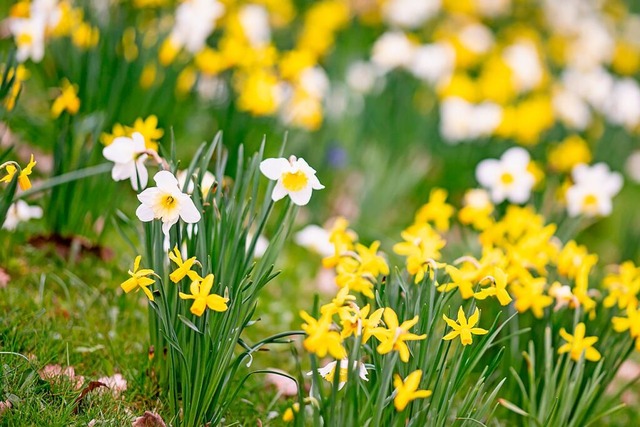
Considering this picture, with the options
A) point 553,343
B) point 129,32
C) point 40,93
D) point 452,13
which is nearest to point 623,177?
point 452,13

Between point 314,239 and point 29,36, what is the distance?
1.33 meters

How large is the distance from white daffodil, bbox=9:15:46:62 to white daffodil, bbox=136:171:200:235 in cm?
120

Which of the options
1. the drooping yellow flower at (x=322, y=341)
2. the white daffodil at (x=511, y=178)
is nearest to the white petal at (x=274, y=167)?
the drooping yellow flower at (x=322, y=341)

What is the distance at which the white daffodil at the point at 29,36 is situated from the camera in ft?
8.38

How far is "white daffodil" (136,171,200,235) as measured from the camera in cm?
167

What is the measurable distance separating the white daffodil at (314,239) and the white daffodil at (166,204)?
4.23 ft

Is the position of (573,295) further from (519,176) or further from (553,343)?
(519,176)

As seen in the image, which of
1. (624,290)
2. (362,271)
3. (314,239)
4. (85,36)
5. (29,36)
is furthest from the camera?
(314,239)

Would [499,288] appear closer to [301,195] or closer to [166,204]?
[301,195]

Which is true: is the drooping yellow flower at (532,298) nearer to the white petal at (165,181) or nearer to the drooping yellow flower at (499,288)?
the drooping yellow flower at (499,288)

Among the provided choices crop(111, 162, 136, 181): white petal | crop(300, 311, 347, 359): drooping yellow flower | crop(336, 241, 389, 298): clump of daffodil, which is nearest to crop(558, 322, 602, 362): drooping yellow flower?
crop(336, 241, 389, 298): clump of daffodil

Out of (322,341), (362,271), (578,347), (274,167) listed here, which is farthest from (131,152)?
(578,347)

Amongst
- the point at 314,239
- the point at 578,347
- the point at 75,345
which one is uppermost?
the point at 578,347

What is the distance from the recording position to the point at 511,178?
295 centimetres
